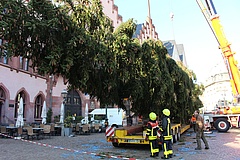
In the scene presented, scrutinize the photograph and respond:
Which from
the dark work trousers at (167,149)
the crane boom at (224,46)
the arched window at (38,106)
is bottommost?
the dark work trousers at (167,149)

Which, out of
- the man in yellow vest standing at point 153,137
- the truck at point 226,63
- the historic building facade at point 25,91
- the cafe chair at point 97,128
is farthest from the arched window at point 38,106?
the man in yellow vest standing at point 153,137

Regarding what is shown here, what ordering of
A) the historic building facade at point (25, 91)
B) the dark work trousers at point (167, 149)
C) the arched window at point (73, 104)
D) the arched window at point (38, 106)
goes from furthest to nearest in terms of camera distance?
the arched window at point (73, 104) → the arched window at point (38, 106) → the historic building facade at point (25, 91) → the dark work trousers at point (167, 149)

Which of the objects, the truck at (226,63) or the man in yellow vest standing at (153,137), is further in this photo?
the truck at (226,63)

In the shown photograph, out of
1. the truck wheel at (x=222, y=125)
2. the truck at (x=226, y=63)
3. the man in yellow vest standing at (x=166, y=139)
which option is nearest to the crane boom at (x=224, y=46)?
the truck at (x=226, y=63)

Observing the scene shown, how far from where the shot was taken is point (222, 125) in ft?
69.2

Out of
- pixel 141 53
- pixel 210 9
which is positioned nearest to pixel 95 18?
pixel 141 53

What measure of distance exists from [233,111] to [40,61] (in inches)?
785

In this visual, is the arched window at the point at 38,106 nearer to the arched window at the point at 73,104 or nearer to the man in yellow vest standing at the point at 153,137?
the arched window at the point at 73,104

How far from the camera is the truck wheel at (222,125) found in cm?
2089

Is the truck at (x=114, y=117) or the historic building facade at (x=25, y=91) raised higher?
the historic building facade at (x=25, y=91)

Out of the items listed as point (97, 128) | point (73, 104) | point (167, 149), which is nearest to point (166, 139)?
point (167, 149)

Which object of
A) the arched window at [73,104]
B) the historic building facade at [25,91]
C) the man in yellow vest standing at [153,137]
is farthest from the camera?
the arched window at [73,104]

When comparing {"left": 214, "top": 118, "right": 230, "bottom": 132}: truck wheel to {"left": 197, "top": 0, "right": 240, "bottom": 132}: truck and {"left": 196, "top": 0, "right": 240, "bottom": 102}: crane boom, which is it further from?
{"left": 196, "top": 0, "right": 240, "bottom": 102}: crane boom

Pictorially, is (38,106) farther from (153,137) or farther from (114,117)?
(153,137)
